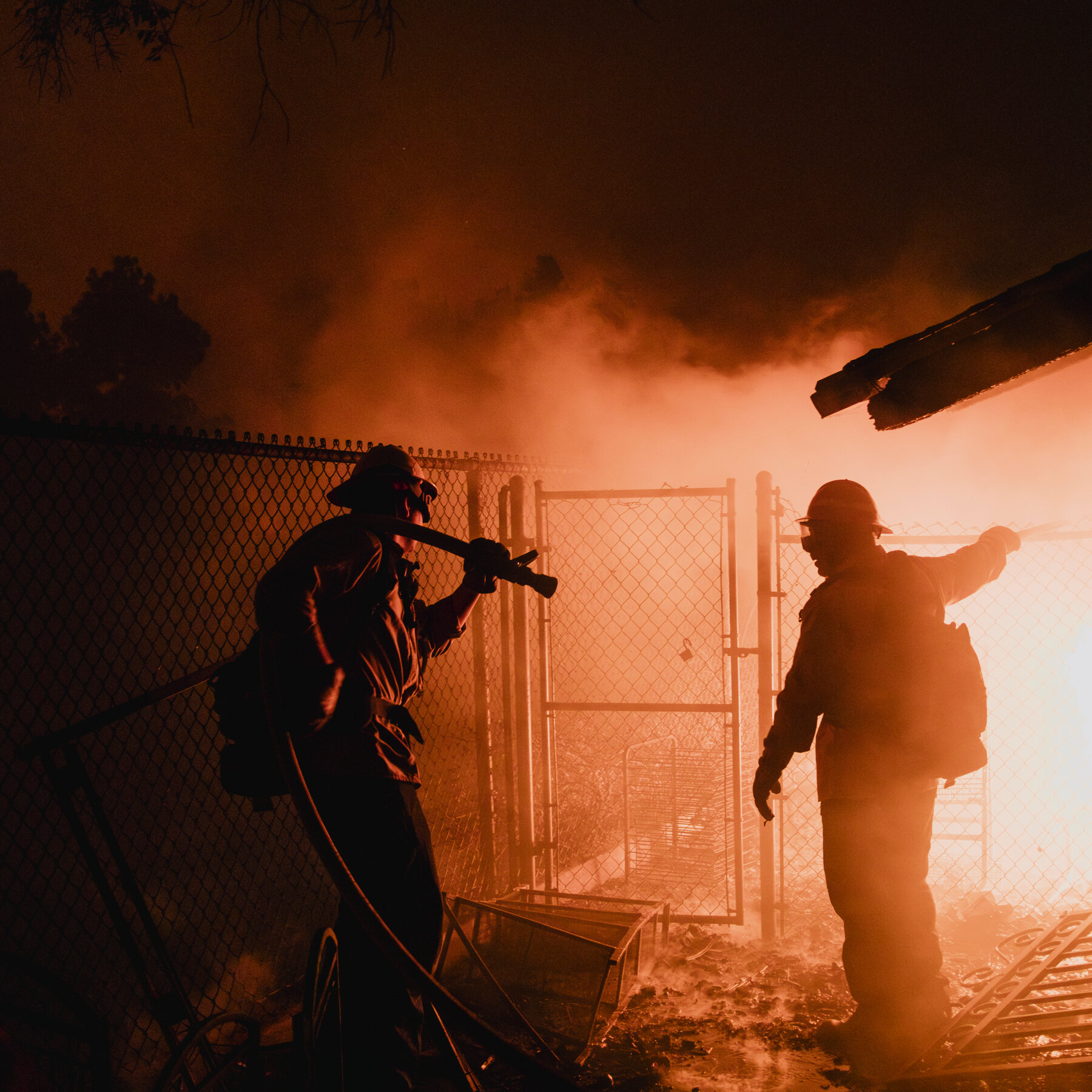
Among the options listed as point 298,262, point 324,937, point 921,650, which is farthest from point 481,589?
point 298,262

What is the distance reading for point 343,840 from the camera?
2770 millimetres

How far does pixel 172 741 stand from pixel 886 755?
6.10 metres

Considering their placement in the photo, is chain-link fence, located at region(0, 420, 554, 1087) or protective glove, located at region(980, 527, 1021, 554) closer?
protective glove, located at region(980, 527, 1021, 554)

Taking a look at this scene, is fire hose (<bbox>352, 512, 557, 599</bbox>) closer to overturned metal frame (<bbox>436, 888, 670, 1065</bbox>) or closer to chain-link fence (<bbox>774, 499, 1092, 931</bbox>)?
overturned metal frame (<bbox>436, 888, 670, 1065</bbox>)

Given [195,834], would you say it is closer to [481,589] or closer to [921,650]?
[481,589]

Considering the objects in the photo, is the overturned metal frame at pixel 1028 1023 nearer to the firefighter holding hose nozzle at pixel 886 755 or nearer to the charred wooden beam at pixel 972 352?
the firefighter holding hose nozzle at pixel 886 755

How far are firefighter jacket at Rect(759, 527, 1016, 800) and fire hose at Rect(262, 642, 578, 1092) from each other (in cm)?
198

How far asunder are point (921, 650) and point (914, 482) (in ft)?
24.1

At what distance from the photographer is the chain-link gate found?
5086 millimetres

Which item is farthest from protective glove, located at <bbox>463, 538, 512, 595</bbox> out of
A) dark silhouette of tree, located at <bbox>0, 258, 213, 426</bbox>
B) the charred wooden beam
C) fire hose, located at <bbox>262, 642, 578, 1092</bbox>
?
dark silhouette of tree, located at <bbox>0, 258, 213, 426</bbox>

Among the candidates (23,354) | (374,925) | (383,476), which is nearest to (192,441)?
(383,476)

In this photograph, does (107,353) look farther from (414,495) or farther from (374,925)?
(374,925)

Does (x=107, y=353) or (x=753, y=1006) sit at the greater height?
(x=107, y=353)

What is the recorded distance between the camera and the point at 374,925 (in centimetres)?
212
